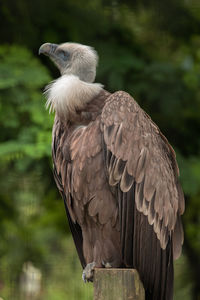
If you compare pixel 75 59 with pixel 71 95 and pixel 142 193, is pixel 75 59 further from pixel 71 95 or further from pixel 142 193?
pixel 142 193

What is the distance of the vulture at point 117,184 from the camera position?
4.51 metres

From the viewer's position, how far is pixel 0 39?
7.64 m

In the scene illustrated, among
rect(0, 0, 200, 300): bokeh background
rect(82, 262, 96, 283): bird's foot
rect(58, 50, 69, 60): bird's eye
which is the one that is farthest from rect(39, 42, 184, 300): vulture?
rect(0, 0, 200, 300): bokeh background

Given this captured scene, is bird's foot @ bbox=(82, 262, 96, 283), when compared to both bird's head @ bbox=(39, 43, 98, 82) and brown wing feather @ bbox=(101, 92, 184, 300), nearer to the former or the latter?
brown wing feather @ bbox=(101, 92, 184, 300)

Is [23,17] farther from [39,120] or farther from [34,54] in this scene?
[39,120]

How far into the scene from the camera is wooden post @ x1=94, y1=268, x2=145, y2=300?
3.71 meters

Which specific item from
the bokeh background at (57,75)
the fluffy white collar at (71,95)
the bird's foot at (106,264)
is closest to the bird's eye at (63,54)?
the fluffy white collar at (71,95)

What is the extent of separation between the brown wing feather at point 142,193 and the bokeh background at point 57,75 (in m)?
1.78

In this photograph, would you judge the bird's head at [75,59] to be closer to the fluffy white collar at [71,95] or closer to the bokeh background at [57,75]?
the fluffy white collar at [71,95]

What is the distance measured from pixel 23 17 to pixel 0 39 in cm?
38

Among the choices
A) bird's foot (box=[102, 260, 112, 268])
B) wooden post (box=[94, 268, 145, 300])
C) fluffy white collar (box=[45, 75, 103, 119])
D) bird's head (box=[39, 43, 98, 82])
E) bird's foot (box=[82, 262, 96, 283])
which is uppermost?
bird's head (box=[39, 43, 98, 82])

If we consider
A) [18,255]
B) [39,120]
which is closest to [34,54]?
[39,120]

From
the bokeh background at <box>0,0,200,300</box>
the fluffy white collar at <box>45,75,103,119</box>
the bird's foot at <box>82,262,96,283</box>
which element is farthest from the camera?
the bokeh background at <box>0,0,200,300</box>

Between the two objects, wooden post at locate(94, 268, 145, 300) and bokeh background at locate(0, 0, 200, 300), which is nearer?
wooden post at locate(94, 268, 145, 300)
